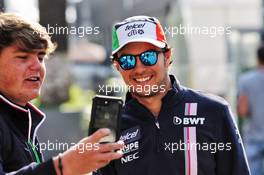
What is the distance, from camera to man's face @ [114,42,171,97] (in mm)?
3221

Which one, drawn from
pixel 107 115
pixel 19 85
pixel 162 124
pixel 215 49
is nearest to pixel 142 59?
pixel 162 124

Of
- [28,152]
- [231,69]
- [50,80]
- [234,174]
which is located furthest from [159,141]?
[231,69]

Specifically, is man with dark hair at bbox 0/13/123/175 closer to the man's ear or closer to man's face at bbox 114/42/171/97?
man's face at bbox 114/42/171/97

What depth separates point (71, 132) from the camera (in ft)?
21.5

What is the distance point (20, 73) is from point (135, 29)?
66cm

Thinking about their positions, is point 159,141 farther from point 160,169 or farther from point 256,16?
point 256,16

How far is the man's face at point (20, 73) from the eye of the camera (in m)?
2.80

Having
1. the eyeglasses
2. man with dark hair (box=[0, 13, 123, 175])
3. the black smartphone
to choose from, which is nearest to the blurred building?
the eyeglasses

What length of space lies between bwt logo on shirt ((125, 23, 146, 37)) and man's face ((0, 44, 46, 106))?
1.60 ft

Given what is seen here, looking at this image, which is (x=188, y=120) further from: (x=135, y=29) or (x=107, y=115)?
(x=107, y=115)

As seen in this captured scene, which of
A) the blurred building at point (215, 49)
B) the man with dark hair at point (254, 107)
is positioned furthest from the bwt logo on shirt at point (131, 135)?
the blurred building at point (215, 49)

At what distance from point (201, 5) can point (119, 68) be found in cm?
777

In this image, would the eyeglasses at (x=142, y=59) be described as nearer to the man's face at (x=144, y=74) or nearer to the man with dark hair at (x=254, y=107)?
the man's face at (x=144, y=74)

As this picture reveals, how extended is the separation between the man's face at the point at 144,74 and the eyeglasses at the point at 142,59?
1 cm
